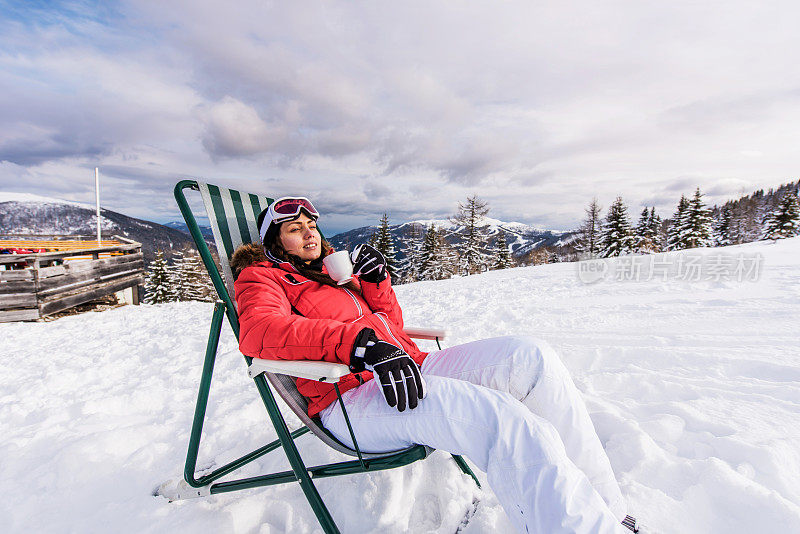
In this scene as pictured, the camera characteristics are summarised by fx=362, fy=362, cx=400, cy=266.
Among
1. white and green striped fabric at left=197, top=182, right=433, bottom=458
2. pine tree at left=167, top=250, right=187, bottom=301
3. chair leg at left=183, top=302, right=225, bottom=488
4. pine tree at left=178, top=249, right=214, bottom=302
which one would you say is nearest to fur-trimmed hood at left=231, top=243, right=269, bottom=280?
white and green striped fabric at left=197, top=182, right=433, bottom=458

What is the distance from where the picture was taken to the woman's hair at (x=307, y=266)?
2.08 meters

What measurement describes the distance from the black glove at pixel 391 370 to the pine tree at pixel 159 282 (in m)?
28.6

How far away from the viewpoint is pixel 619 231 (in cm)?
2708

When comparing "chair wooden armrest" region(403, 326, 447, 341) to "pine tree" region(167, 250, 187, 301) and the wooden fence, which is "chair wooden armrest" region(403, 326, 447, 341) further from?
"pine tree" region(167, 250, 187, 301)

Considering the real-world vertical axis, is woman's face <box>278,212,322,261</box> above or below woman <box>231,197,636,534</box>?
above

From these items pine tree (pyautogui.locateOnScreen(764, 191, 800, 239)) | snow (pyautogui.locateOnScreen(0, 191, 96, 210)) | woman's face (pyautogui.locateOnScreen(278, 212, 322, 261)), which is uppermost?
snow (pyautogui.locateOnScreen(0, 191, 96, 210))

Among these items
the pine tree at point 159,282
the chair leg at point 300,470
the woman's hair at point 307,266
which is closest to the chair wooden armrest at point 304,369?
the chair leg at point 300,470

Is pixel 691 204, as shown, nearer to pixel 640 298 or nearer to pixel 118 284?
pixel 640 298

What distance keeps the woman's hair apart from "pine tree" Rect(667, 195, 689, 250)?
3511 centimetres

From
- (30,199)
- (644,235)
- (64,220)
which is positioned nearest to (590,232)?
(644,235)

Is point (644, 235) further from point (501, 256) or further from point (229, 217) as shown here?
point (229, 217)

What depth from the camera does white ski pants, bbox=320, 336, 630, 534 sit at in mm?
1164

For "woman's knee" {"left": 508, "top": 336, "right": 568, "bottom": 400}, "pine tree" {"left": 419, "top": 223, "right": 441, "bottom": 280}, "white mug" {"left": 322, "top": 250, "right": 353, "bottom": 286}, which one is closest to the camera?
"woman's knee" {"left": 508, "top": 336, "right": 568, "bottom": 400}

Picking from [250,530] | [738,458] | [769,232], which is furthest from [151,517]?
[769,232]
